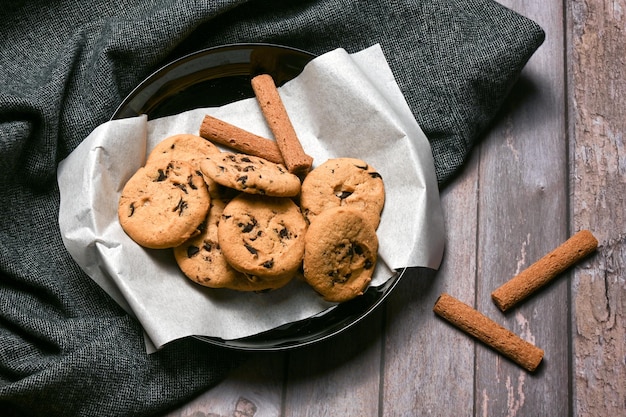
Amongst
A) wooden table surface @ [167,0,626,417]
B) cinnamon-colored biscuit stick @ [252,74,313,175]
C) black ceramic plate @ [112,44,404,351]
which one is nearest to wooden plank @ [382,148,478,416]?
wooden table surface @ [167,0,626,417]

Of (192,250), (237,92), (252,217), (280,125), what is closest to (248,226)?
(252,217)

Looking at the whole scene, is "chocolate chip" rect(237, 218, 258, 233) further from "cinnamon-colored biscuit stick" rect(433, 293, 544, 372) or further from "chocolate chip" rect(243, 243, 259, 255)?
"cinnamon-colored biscuit stick" rect(433, 293, 544, 372)

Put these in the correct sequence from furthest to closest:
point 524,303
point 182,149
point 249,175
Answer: point 524,303 → point 182,149 → point 249,175

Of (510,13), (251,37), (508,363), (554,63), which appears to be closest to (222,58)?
(251,37)

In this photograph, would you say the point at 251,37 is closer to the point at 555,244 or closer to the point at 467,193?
the point at 467,193

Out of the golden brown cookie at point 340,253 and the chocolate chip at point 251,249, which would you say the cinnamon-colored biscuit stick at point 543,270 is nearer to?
the golden brown cookie at point 340,253

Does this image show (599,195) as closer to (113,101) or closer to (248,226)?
(248,226)
